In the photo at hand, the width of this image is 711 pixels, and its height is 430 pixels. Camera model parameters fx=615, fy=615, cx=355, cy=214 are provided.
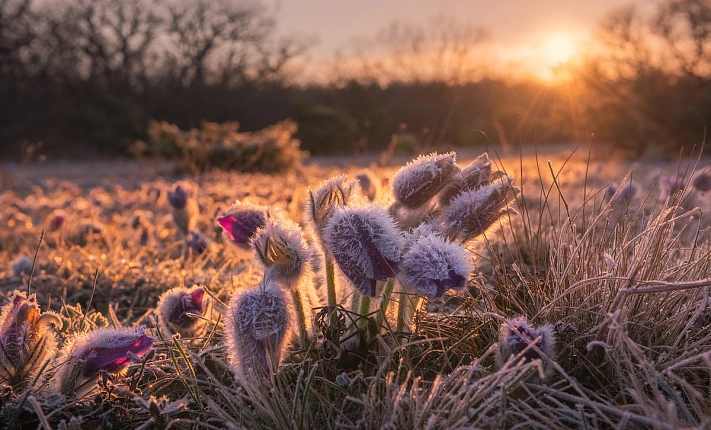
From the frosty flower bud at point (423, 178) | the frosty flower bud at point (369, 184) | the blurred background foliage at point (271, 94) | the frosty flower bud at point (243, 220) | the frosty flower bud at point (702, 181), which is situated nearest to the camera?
the frosty flower bud at point (423, 178)

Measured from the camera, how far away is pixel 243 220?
61.9 inches

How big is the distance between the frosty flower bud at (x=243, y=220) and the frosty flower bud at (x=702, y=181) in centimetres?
176

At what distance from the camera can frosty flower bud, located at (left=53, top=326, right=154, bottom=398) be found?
1309mm

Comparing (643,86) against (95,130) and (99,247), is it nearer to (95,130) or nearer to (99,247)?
(99,247)

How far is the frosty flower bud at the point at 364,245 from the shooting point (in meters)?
1.17

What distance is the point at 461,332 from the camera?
4.85ft

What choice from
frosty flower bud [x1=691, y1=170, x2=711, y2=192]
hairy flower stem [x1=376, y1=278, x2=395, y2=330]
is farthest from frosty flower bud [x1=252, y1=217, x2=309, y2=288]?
frosty flower bud [x1=691, y1=170, x2=711, y2=192]

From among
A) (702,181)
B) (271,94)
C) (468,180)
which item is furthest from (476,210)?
(271,94)

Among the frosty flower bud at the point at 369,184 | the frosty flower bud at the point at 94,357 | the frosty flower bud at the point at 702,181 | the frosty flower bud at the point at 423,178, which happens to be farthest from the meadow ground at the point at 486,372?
the frosty flower bud at the point at 369,184

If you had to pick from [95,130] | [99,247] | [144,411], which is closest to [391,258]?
[144,411]

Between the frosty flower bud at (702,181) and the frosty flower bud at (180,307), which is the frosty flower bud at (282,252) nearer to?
the frosty flower bud at (180,307)

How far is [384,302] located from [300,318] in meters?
0.20

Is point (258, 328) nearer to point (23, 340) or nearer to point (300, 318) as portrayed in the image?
point (300, 318)

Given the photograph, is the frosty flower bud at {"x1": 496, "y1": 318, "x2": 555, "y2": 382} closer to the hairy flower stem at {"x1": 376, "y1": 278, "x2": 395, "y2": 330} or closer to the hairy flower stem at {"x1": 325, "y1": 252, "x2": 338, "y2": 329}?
the hairy flower stem at {"x1": 376, "y1": 278, "x2": 395, "y2": 330}
